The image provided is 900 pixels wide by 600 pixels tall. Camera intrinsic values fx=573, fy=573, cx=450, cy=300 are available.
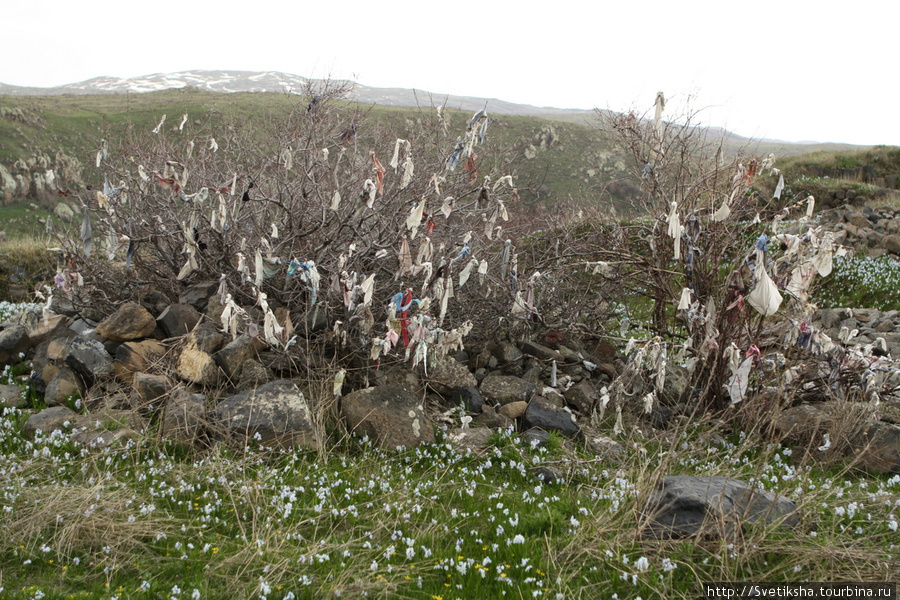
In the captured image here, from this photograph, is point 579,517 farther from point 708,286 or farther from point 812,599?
point 708,286

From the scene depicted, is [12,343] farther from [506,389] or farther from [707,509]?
[707,509]

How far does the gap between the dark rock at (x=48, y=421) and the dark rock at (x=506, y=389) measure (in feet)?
10.9

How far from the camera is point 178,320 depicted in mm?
5219

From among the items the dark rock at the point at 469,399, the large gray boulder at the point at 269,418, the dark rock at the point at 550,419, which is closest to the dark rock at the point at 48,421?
the large gray boulder at the point at 269,418

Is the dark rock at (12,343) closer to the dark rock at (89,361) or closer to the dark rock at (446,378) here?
the dark rock at (89,361)

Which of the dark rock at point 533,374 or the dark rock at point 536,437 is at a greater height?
the dark rock at point 533,374

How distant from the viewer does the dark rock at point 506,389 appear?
523cm

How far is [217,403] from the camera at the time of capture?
14.8ft

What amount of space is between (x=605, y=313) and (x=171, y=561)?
521 cm

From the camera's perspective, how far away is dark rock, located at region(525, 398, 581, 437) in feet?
15.7

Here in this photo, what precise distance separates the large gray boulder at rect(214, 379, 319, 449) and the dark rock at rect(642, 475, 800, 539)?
2381 millimetres

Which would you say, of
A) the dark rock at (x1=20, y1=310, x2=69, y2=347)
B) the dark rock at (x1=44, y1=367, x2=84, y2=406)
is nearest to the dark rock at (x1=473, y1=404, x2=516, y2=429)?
the dark rock at (x1=44, y1=367, x2=84, y2=406)

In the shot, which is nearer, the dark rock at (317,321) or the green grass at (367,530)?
the green grass at (367,530)

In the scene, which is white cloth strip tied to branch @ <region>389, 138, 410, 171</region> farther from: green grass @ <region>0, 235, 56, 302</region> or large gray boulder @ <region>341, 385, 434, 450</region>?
green grass @ <region>0, 235, 56, 302</region>
